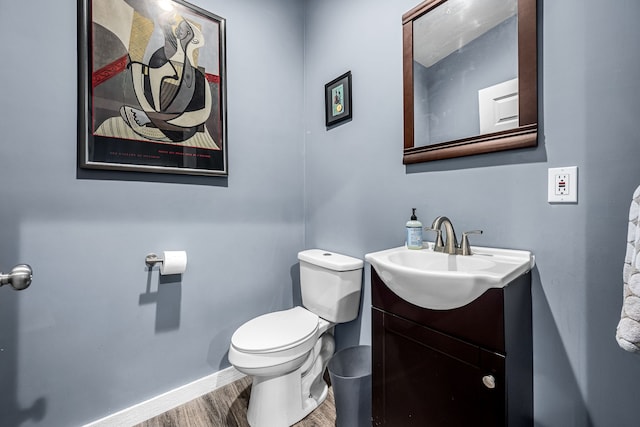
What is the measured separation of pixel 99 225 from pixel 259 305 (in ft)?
3.19

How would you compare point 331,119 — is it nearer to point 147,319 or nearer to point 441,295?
point 441,295

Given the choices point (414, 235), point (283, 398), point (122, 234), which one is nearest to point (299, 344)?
point (283, 398)

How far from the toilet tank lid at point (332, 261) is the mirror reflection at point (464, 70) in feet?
2.25

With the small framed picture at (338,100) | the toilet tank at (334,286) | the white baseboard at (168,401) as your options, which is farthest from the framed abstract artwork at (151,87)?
the white baseboard at (168,401)

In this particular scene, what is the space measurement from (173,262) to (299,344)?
73cm

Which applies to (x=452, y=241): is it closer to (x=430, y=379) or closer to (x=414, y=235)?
(x=414, y=235)

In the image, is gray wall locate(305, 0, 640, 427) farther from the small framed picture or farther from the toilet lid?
the toilet lid

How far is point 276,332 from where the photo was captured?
4.29 ft

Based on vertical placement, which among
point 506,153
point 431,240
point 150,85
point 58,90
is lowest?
point 431,240

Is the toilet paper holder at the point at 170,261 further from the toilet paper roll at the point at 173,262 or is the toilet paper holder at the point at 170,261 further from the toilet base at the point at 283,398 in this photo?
the toilet base at the point at 283,398

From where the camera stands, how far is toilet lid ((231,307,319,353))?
120cm

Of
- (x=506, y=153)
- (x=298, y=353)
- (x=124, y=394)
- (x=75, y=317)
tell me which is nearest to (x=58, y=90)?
(x=75, y=317)

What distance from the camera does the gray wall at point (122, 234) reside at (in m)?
1.11

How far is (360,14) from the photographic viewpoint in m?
1.51
